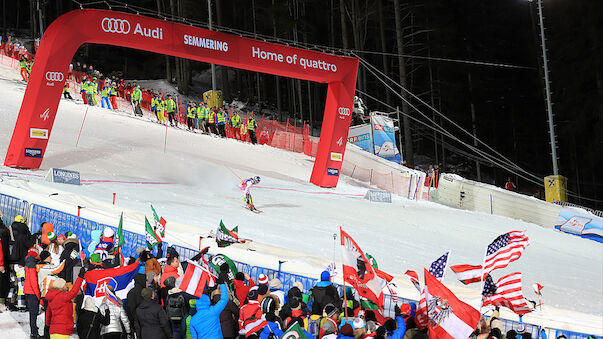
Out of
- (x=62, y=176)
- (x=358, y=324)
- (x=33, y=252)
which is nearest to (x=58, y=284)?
(x=33, y=252)

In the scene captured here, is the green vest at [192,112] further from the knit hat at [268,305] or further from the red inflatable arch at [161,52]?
the knit hat at [268,305]

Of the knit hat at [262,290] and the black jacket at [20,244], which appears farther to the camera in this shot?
the black jacket at [20,244]

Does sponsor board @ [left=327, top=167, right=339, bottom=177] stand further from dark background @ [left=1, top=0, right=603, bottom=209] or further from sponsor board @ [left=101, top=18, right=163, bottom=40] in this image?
dark background @ [left=1, top=0, right=603, bottom=209]

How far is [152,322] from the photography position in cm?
696

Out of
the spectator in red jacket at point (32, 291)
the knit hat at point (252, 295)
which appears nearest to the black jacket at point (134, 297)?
the knit hat at point (252, 295)

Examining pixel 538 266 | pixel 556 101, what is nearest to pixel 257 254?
pixel 538 266

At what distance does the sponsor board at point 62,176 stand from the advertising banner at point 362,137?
15.2 metres

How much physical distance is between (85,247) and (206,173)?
990 centimetres

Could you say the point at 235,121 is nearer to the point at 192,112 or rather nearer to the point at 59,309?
the point at 192,112

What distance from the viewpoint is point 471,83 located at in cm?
4853

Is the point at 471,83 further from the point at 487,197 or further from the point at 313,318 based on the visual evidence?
the point at 313,318

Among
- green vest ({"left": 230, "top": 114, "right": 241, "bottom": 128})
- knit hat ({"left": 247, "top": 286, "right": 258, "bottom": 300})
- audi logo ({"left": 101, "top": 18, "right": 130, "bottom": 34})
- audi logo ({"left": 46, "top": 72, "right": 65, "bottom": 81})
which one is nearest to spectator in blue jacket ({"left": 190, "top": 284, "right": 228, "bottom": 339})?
knit hat ({"left": 247, "top": 286, "right": 258, "bottom": 300})

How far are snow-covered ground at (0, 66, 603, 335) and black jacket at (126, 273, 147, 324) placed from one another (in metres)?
3.46

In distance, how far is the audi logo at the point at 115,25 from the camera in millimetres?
18547
